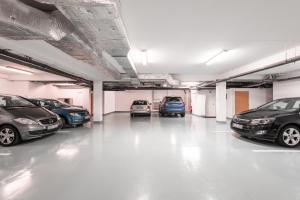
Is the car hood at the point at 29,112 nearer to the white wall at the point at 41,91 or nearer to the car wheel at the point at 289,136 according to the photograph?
the white wall at the point at 41,91

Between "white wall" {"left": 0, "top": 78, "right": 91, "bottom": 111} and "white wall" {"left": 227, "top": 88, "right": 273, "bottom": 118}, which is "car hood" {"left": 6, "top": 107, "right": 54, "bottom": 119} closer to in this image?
"white wall" {"left": 0, "top": 78, "right": 91, "bottom": 111}

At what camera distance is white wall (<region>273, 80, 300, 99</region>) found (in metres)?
7.89

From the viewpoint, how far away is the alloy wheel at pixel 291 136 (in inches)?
169

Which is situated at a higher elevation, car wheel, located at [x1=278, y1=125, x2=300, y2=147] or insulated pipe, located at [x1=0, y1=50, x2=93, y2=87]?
insulated pipe, located at [x1=0, y1=50, x2=93, y2=87]

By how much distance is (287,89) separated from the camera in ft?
27.8

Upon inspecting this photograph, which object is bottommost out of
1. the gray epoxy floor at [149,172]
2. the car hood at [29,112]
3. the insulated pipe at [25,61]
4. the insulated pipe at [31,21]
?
the gray epoxy floor at [149,172]

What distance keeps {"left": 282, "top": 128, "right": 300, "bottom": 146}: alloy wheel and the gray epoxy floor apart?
29 cm

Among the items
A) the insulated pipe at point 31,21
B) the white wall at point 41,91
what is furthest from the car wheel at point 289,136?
the white wall at point 41,91

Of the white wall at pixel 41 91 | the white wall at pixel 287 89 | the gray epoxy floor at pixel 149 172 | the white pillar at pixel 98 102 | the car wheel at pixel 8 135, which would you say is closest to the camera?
the gray epoxy floor at pixel 149 172

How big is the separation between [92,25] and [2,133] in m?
3.99

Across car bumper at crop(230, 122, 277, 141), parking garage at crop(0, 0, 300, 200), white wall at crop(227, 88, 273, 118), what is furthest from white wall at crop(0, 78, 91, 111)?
white wall at crop(227, 88, 273, 118)

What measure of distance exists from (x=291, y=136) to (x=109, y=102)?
13.3 metres

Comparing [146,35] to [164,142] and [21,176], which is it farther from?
[21,176]

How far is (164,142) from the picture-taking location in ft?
15.4
